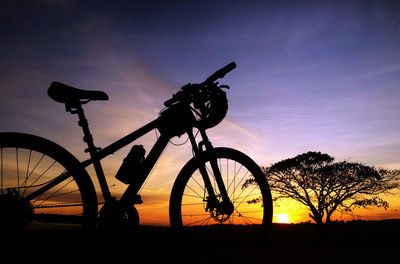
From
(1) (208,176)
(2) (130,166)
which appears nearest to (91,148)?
(2) (130,166)

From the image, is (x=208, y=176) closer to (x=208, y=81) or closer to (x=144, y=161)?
(x=144, y=161)

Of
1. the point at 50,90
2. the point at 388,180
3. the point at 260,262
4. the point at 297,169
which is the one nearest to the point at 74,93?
the point at 50,90

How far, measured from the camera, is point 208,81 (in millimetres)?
3174

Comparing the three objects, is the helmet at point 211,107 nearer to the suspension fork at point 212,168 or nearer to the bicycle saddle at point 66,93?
the suspension fork at point 212,168

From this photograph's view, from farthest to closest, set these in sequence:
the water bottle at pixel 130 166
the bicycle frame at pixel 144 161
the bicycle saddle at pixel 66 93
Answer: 1. the water bottle at pixel 130 166
2. the bicycle frame at pixel 144 161
3. the bicycle saddle at pixel 66 93

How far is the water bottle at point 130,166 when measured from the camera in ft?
10.1

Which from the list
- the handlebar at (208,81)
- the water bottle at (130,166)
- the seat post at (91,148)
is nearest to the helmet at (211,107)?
the handlebar at (208,81)

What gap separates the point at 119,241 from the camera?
2.81 meters

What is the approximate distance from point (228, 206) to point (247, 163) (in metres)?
0.58

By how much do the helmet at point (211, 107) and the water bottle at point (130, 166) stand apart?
2.76ft

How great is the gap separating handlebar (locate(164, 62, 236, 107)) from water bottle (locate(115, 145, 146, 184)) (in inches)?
28.8

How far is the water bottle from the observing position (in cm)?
308

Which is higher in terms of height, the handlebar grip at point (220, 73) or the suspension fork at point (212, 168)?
the handlebar grip at point (220, 73)

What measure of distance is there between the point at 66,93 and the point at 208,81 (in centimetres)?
170
